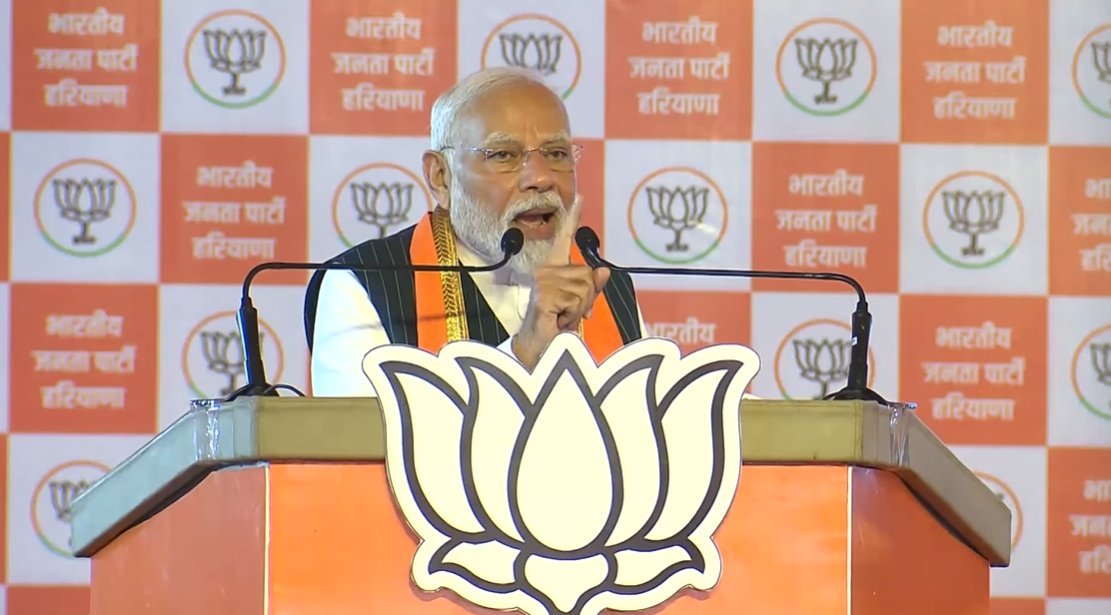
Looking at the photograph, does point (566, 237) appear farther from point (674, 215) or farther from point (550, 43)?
point (550, 43)

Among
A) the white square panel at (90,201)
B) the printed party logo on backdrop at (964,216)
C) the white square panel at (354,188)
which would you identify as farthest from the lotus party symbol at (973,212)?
the white square panel at (90,201)

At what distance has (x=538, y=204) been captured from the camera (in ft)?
8.34

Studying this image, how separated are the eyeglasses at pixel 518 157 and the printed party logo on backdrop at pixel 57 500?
1.54 m

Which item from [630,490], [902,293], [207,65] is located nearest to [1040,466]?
[902,293]

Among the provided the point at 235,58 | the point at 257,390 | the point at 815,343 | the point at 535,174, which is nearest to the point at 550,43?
the point at 235,58

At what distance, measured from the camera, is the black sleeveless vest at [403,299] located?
257cm

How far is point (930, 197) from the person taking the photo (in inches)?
148

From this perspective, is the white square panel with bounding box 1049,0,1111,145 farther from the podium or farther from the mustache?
the podium

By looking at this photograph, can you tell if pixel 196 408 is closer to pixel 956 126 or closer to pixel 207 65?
pixel 207 65

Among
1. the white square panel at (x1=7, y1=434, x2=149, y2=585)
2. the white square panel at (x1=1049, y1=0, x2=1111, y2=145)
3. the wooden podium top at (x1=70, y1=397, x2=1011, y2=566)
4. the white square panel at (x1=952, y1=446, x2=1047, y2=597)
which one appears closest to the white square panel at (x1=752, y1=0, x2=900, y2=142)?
the white square panel at (x1=1049, y1=0, x2=1111, y2=145)

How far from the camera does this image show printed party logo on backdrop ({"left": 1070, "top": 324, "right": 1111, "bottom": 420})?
3736mm

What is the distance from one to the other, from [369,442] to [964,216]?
2537 mm

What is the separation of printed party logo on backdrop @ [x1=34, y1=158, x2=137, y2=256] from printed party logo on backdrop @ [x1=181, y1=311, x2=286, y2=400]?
298 mm

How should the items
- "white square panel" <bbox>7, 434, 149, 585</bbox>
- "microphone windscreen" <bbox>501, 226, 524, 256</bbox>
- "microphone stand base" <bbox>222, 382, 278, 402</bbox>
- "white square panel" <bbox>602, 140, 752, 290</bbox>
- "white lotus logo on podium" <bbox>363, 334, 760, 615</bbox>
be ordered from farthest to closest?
"white square panel" <bbox>602, 140, 752, 290</bbox>
"white square panel" <bbox>7, 434, 149, 585</bbox>
"microphone windscreen" <bbox>501, 226, 524, 256</bbox>
"microphone stand base" <bbox>222, 382, 278, 402</bbox>
"white lotus logo on podium" <bbox>363, 334, 760, 615</bbox>
